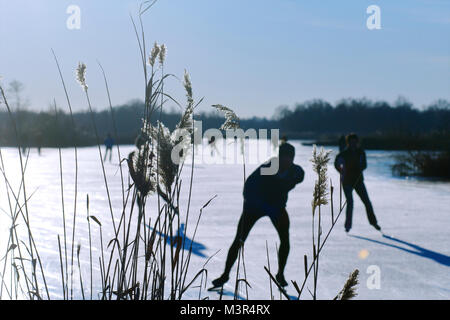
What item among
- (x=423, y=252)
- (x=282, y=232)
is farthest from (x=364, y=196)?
(x=282, y=232)

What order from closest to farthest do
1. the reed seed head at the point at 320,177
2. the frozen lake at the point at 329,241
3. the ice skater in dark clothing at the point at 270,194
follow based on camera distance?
the reed seed head at the point at 320,177
the ice skater in dark clothing at the point at 270,194
the frozen lake at the point at 329,241

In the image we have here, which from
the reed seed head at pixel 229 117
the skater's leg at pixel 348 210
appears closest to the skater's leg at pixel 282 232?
the skater's leg at pixel 348 210

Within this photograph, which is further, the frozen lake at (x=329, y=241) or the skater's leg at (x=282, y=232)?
the frozen lake at (x=329, y=241)

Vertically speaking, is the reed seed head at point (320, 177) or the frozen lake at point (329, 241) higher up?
the reed seed head at point (320, 177)

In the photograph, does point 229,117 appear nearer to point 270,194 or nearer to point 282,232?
point 270,194

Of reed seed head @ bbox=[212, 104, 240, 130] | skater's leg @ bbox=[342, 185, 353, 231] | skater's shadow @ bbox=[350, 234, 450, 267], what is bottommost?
skater's shadow @ bbox=[350, 234, 450, 267]

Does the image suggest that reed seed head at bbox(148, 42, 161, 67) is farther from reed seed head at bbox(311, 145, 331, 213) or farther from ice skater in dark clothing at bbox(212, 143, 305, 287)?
ice skater in dark clothing at bbox(212, 143, 305, 287)

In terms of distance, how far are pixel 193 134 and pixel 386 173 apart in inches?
784

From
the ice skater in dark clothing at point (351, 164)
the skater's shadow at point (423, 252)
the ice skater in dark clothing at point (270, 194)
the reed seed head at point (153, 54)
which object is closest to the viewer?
the reed seed head at point (153, 54)

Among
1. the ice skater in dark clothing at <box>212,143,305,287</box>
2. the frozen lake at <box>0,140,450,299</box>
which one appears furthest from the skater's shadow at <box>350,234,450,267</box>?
the ice skater in dark clothing at <box>212,143,305,287</box>

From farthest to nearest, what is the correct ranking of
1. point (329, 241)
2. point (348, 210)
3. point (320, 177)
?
point (348, 210), point (329, 241), point (320, 177)

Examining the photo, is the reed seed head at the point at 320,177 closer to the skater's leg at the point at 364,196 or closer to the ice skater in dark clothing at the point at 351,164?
the ice skater in dark clothing at the point at 351,164
